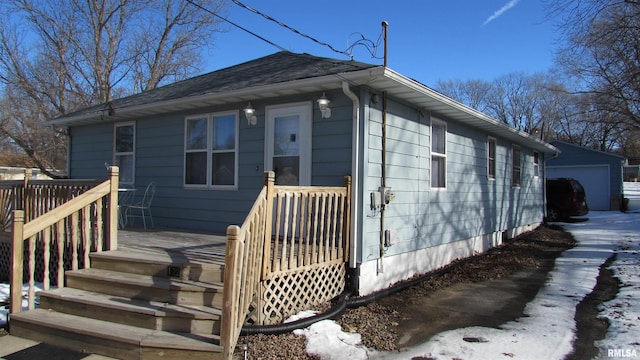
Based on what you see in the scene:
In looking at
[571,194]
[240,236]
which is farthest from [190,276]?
[571,194]

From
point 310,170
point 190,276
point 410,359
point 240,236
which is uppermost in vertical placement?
point 310,170

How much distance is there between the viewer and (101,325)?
3871mm

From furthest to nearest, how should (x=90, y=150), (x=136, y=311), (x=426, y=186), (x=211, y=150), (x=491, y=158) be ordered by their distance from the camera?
(x=491, y=158)
(x=90, y=150)
(x=211, y=150)
(x=426, y=186)
(x=136, y=311)

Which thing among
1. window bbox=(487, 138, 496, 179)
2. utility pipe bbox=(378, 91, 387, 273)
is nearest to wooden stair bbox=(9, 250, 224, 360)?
utility pipe bbox=(378, 91, 387, 273)

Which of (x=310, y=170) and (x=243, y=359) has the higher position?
(x=310, y=170)

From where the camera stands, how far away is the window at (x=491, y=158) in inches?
386

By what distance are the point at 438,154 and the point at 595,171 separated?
674 inches

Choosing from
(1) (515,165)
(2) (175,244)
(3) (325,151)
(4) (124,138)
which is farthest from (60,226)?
(1) (515,165)

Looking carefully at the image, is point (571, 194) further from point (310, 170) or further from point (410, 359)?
point (410, 359)

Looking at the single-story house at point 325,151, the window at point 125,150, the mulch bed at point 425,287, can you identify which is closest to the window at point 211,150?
the single-story house at point 325,151

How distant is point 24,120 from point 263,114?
20694 mm

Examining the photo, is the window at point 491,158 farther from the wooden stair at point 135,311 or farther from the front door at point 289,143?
the wooden stair at point 135,311

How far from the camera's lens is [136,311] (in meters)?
3.86

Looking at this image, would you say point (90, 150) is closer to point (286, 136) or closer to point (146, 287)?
point (286, 136)
